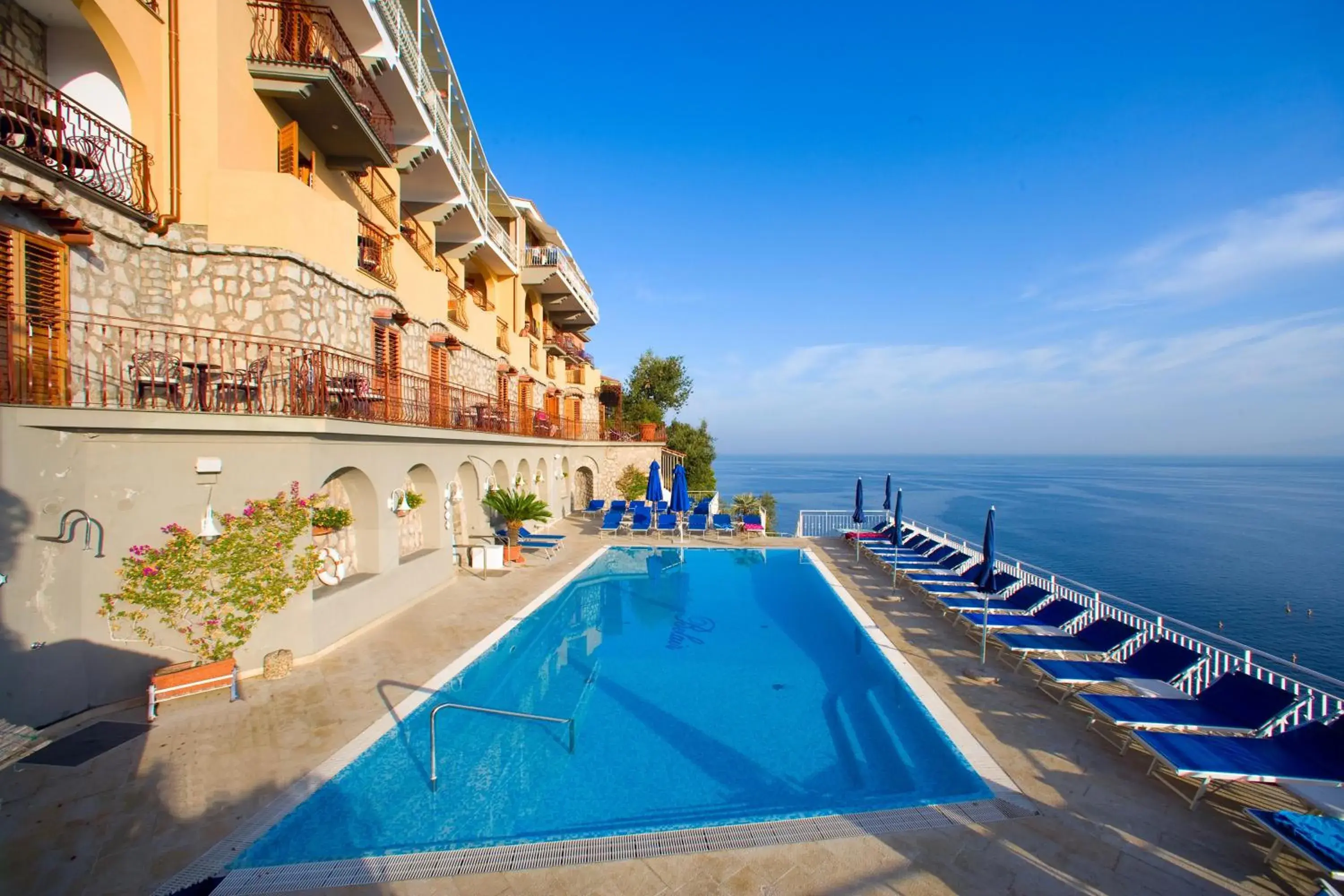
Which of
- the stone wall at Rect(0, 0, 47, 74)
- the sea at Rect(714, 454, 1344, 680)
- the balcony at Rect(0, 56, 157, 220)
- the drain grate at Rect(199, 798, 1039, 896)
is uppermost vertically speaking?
the stone wall at Rect(0, 0, 47, 74)

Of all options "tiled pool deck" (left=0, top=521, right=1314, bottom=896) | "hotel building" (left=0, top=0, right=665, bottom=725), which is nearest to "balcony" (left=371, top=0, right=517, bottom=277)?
"hotel building" (left=0, top=0, right=665, bottom=725)

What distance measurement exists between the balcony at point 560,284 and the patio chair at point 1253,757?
2181 centimetres

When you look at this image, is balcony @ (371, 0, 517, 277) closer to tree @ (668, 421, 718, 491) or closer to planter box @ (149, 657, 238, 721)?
planter box @ (149, 657, 238, 721)

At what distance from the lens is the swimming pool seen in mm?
4898

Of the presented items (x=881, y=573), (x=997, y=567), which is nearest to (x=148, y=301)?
(x=881, y=573)

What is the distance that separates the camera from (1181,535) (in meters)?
43.4

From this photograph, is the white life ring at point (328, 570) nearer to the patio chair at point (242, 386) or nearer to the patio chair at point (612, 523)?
the patio chair at point (242, 386)

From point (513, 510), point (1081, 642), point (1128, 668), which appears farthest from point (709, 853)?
point (513, 510)

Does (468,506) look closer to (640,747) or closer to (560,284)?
(640,747)

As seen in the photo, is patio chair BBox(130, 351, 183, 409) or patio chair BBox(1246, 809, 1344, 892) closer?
patio chair BBox(1246, 809, 1344, 892)

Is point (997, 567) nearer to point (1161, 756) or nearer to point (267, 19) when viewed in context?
point (1161, 756)

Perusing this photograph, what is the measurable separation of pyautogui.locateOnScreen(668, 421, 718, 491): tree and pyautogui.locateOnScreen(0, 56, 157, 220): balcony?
1165 inches

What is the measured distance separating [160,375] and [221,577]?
2.73 m

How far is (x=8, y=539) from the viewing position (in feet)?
18.1
